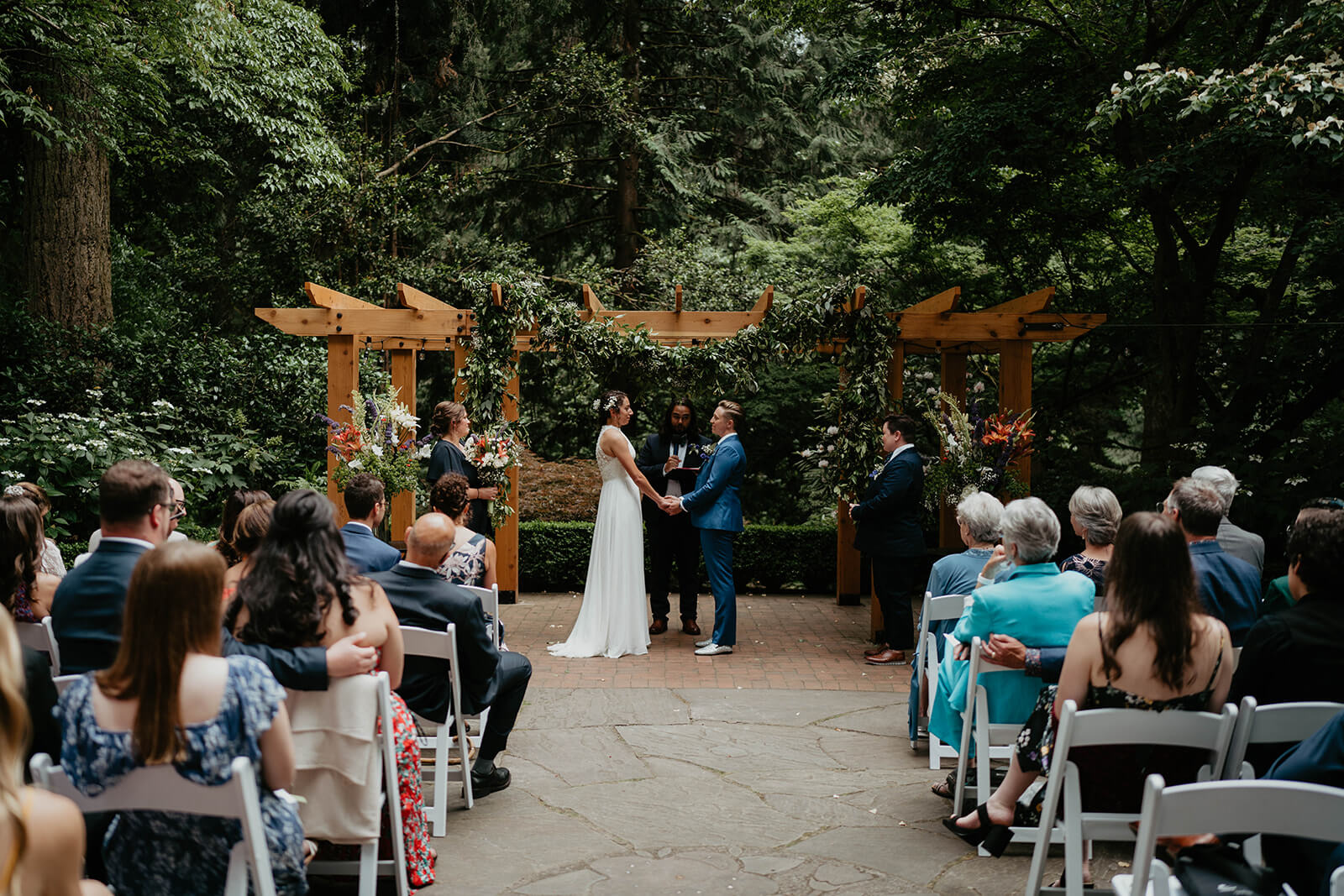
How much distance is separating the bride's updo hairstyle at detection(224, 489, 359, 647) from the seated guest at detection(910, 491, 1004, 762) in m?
3.08

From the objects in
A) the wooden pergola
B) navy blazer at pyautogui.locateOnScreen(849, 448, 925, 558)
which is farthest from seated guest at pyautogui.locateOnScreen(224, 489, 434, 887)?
the wooden pergola

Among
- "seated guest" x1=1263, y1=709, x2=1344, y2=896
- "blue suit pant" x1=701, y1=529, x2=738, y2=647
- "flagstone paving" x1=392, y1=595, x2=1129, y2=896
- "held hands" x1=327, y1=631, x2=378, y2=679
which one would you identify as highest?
"held hands" x1=327, y1=631, x2=378, y2=679

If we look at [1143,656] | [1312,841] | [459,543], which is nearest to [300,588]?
[459,543]

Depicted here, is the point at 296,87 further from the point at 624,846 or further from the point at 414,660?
the point at 624,846

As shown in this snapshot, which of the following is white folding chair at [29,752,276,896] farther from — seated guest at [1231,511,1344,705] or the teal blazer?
seated guest at [1231,511,1344,705]

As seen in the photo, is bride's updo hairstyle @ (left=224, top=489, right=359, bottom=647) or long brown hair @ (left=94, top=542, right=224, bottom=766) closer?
long brown hair @ (left=94, top=542, right=224, bottom=766)

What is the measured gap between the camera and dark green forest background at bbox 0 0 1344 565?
32.0 ft

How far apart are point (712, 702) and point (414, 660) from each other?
2.68m

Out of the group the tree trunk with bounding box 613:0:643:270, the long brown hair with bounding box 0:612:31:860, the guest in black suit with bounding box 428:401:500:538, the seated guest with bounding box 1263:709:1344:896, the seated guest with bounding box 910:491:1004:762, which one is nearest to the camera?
the long brown hair with bounding box 0:612:31:860

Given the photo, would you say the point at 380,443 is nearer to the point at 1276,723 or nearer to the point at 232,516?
the point at 232,516

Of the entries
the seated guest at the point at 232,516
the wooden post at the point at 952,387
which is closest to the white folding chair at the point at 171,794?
the seated guest at the point at 232,516

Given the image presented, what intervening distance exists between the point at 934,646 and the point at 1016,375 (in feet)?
14.7

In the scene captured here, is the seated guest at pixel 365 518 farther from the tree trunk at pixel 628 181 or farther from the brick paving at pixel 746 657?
the tree trunk at pixel 628 181

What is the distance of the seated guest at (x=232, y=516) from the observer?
181 inches
